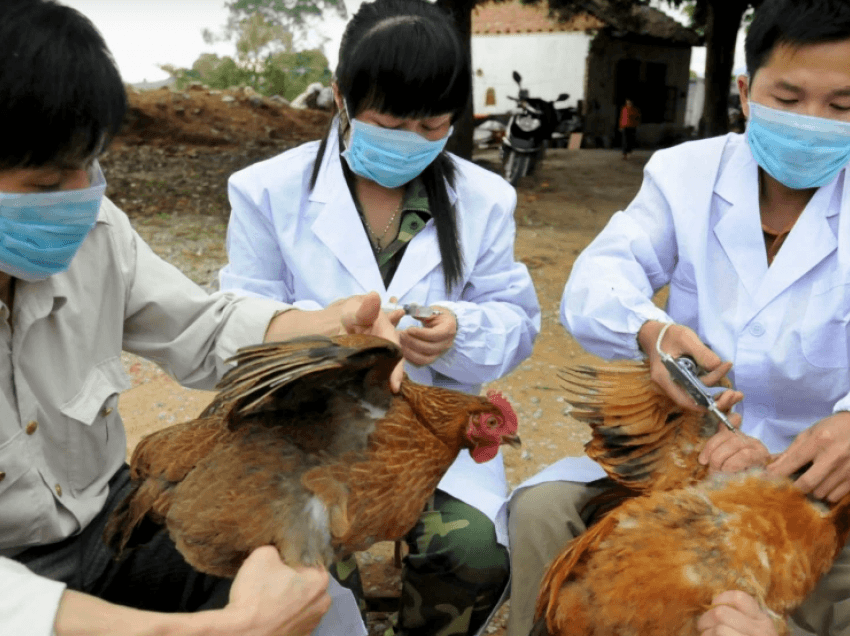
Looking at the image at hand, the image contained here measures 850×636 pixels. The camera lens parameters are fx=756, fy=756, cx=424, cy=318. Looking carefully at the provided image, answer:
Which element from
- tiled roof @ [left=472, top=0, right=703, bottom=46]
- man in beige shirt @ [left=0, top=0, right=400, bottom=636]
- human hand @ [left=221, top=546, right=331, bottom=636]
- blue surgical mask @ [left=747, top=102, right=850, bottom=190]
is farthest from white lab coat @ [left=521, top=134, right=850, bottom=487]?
tiled roof @ [left=472, top=0, right=703, bottom=46]

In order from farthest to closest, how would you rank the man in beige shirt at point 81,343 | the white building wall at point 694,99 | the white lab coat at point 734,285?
the white building wall at point 694,99
the white lab coat at point 734,285
the man in beige shirt at point 81,343

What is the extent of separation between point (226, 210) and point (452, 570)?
30.0 ft

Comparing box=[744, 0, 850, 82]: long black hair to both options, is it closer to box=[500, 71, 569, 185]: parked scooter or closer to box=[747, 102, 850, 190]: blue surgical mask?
box=[747, 102, 850, 190]: blue surgical mask

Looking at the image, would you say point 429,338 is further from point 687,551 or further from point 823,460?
point 823,460

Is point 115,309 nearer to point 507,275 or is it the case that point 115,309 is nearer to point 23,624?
point 23,624

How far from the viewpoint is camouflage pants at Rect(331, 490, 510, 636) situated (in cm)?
240

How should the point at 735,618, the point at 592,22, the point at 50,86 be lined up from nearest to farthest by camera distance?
the point at 50,86
the point at 735,618
the point at 592,22

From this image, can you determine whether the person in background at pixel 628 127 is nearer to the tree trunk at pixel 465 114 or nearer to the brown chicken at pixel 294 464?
the tree trunk at pixel 465 114

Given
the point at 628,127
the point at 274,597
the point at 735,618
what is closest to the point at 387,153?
the point at 274,597

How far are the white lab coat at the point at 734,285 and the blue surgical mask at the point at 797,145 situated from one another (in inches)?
5.2

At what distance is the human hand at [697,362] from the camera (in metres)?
2.15

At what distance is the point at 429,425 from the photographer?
219 centimetres

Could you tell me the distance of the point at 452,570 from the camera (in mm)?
2398

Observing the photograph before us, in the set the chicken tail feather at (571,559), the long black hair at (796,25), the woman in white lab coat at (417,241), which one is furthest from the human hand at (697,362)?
the long black hair at (796,25)
